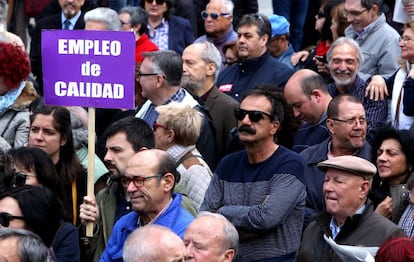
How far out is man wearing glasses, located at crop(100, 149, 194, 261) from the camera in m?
8.07

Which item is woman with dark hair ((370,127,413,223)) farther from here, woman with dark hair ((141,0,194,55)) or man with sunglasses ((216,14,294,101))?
woman with dark hair ((141,0,194,55))

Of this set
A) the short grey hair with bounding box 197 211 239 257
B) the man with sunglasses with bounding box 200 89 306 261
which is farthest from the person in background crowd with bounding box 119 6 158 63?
the short grey hair with bounding box 197 211 239 257

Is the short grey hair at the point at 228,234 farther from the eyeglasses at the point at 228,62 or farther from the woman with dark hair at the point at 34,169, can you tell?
the eyeglasses at the point at 228,62

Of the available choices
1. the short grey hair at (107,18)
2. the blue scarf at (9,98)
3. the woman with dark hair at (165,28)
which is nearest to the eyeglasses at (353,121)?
the blue scarf at (9,98)

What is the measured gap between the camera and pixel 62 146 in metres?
9.60

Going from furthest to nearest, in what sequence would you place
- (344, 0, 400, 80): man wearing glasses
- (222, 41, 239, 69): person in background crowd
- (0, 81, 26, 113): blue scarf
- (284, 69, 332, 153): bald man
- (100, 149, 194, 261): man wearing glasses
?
1. (222, 41, 239, 69): person in background crowd
2. (344, 0, 400, 80): man wearing glasses
3. (0, 81, 26, 113): blue scarf
4. (284, 69, 332, 153): bald man
5. (100, 149, 194, 261): man wearing glasses

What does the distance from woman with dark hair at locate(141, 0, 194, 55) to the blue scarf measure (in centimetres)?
350

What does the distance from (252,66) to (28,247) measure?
5092 mm

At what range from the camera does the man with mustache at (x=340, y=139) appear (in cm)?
919

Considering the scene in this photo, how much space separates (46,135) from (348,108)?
7.65ft

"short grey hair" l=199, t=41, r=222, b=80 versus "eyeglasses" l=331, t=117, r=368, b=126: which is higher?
"eyeglasses" l=331, t=117, r=368, b=126

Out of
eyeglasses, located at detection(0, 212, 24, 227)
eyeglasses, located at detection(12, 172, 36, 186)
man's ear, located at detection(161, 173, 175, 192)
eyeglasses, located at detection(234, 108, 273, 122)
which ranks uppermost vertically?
eyeglasses, located at detection(234, 108, 273, 122)

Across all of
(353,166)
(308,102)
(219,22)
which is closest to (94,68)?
(308,102)

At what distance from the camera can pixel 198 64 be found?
11.3 m
